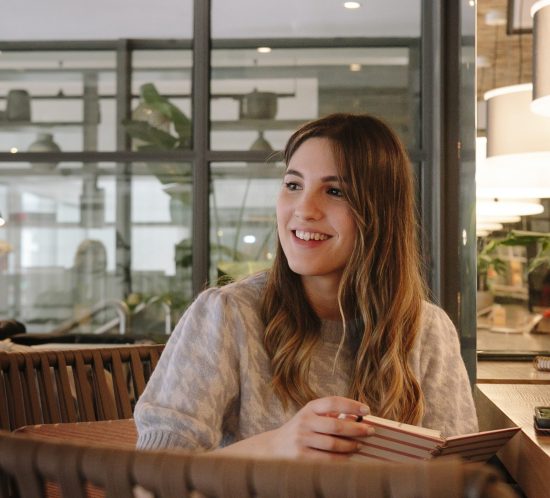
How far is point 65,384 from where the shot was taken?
1.85m

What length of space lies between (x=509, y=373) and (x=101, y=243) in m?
2.45

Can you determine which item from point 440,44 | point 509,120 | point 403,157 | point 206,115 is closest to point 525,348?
point 509,120

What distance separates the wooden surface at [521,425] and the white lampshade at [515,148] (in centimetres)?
78

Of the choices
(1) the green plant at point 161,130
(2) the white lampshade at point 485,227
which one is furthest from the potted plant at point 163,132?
(2) the white lampshade at point 485,227

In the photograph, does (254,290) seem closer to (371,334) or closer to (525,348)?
(371,334)

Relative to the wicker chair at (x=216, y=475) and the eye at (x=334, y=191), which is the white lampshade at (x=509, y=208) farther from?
the wicker chair at (x=216, y=475)

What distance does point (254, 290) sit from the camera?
1.55 metres

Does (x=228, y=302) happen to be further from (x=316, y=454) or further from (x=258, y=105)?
(x=258, y=105)

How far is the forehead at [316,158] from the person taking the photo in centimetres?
150

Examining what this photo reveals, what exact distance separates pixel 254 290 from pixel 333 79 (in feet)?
9.56

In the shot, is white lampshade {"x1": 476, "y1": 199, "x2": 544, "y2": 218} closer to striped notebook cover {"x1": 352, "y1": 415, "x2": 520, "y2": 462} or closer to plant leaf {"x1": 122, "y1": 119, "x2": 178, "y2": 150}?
striped notebook cover {"x1": 352, "y1": 415, "x2": 520, "y2": 462}

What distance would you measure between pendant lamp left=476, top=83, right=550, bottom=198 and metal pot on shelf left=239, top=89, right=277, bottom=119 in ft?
5.28

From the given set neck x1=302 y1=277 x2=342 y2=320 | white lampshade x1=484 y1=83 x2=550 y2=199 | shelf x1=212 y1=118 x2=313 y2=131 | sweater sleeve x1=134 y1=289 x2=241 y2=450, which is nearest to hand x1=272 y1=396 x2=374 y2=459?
sweater sleeve x1=134 y1=289 x2=241 y2=450

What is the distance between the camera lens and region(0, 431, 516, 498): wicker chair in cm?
58
